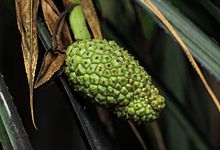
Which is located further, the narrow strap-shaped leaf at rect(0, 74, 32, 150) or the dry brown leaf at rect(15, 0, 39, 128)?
the dry brown leaf at rect(15, 0, 39, 128)

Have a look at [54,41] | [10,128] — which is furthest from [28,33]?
[10,128]

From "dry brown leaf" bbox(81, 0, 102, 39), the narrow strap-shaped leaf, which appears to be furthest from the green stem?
the narrow strap-shaped leaf

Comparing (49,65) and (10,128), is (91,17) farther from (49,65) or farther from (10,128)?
(10,128)

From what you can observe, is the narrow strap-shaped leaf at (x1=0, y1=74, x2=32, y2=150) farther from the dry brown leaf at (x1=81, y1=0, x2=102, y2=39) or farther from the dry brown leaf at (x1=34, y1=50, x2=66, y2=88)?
the dry brown leaf at (x1=81, y1=0, x2=102, y2=39)

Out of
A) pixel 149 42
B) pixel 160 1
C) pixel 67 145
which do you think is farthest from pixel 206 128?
pixel 160 1

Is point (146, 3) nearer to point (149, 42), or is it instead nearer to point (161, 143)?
point (161, 143)

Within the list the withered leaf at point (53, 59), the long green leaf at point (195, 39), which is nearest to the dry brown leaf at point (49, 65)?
the withered leaf at point (53, 59)
